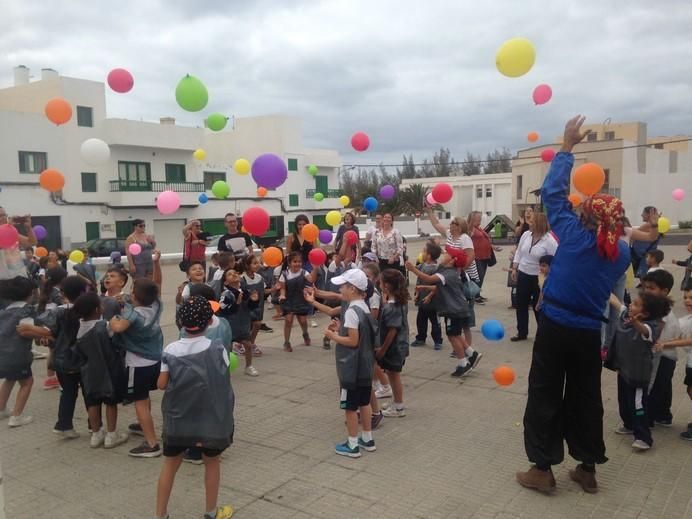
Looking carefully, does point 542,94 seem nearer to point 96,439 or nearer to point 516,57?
point 516,57

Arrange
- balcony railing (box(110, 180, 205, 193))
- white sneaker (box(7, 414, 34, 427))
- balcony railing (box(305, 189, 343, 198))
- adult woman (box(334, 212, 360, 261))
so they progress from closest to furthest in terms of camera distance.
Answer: white sneaker (box(7, 414, 34, 427)) → adult woman (box(334, 212, 360, 261)) → balcony railing (box(110, 180, 205, 193)) → balcony railing (box(305, 189, 343, 198))

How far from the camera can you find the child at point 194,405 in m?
3.24

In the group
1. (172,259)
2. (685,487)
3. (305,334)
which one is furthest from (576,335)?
(172,259)

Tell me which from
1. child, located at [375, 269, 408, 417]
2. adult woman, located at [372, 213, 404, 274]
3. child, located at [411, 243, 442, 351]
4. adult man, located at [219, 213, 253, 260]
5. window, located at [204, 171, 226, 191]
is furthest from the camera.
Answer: window, located at [204, 171, 226, 191]

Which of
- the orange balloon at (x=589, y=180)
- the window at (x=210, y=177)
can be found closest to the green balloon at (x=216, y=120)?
the orange balloon at (x=589, y=180)

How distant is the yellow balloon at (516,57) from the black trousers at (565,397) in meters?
3.80

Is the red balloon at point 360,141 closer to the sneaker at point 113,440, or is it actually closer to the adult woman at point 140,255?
the adult woman at point 140,255

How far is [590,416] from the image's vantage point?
3.62m

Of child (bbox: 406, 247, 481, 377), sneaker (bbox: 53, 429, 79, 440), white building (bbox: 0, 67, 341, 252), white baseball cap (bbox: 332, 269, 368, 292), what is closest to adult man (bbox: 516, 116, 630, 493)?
white baseball cap (bbox: 332, 269, 368, 292)

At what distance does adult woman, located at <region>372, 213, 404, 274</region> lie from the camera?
8.97 metres

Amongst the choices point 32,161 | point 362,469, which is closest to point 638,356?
point 362,469

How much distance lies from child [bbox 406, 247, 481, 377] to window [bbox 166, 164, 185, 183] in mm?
Answer: 32912

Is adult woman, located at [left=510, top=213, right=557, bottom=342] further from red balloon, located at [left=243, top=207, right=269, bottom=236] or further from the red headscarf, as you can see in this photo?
the red headscarf

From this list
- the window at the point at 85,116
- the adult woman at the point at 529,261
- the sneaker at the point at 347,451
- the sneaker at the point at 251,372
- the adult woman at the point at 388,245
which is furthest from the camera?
the window at the point at 85,116
